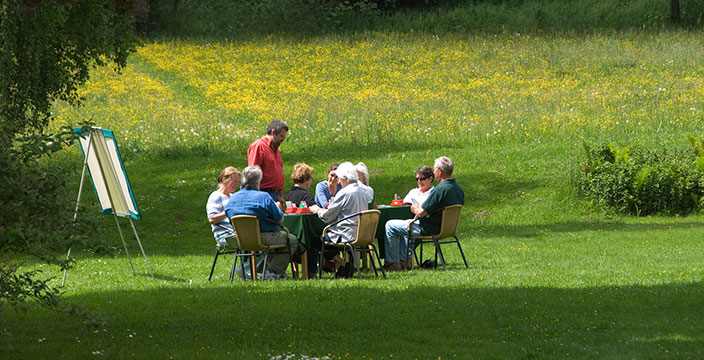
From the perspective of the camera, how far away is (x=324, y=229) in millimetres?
11102

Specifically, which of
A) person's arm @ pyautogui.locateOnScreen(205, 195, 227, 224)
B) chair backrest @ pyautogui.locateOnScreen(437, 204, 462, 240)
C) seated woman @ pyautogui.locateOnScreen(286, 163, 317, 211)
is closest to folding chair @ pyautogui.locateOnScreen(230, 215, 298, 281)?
person's arm @ pyautogui.locateOnScreen(205, 195, 227, 224)

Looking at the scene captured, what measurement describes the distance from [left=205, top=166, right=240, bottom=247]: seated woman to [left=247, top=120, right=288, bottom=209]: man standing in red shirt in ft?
1.51

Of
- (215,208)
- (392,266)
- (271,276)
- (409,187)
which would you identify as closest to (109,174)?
(215,208)

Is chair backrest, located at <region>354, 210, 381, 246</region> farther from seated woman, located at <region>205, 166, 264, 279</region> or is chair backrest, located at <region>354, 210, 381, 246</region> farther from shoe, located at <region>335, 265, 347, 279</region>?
A: seated woman, located at <region>205, 166, 264, 279</region>

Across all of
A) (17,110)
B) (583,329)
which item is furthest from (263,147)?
(17,110)

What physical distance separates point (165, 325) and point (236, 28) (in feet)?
143

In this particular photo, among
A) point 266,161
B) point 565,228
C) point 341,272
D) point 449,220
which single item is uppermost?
point 266,161

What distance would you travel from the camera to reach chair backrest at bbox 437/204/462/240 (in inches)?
463

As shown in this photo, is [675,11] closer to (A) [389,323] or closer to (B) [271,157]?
(B) [271,157]

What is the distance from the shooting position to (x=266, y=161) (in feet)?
40.2

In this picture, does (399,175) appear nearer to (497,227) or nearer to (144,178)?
(497,227)

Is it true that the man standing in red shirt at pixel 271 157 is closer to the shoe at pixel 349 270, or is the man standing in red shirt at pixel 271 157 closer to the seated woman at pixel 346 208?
the seated woman at pixel 346 208

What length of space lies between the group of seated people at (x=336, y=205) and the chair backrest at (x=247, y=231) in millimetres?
165

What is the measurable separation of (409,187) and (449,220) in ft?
28.6
